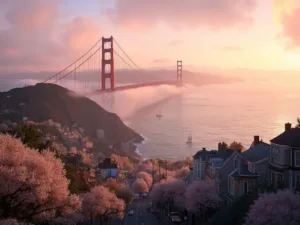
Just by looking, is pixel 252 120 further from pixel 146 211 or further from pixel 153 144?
pixel 146 211

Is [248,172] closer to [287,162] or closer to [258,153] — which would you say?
[258,153]

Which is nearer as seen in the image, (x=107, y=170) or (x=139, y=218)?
(x=139, y=218)

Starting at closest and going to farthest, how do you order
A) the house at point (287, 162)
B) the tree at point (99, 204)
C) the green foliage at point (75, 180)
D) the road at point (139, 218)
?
the house at point (287, 162), the green foliage at point (75, 180), the tree at point (99, 204), the road at point (139, 218)

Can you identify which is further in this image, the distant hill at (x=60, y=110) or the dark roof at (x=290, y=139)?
the distant hill at (x=60, y=110)

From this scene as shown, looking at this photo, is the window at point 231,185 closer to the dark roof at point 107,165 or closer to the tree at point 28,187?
the tree at point 28,187

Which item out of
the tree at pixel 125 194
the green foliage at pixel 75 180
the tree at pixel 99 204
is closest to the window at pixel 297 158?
the green foliage at pixel 75 180

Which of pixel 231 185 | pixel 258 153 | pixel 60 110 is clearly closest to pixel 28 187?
pixel 231 185

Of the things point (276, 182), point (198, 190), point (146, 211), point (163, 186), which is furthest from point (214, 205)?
point (146, 211)

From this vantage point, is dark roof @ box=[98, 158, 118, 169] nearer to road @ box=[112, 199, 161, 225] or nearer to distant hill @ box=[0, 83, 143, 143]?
road @ box=[112, 199, 161, 225]
